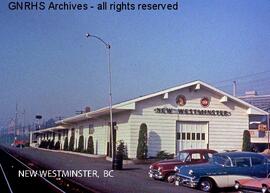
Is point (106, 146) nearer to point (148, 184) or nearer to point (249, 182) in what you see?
point (148, 184)

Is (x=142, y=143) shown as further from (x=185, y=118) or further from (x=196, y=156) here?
(x=196, y=156)

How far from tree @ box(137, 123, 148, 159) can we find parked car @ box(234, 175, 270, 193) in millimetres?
17245

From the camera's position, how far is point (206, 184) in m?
15.0

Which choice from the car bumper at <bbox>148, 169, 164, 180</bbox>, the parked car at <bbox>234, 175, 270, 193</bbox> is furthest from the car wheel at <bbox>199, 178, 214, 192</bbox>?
the car bumper at <bbox>148, 169, 164, 180</bbox>

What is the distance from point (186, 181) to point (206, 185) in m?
0.82

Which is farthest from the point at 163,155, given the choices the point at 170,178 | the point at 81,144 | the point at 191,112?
the point at 81,144

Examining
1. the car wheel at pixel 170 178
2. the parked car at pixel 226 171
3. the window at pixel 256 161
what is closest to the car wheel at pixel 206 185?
the parked car at pixel 226 171

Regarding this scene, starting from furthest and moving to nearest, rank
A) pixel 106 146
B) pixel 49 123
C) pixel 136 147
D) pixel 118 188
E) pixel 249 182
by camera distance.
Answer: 1. pixel 49 123
2. pixel 106 146
3. pixel 136 147
4. pixel 118 188
5. pixel 249 182

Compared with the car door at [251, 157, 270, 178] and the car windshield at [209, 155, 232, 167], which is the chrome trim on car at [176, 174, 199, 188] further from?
the car door at [251, 157, 270, 178]

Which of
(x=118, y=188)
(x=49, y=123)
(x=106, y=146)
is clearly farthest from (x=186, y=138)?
(x=49, y=123)

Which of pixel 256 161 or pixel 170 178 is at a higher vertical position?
pixel 256 161

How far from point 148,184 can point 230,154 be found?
2.99 m

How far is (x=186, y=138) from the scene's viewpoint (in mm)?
32625

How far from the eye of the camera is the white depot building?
31656 mm
